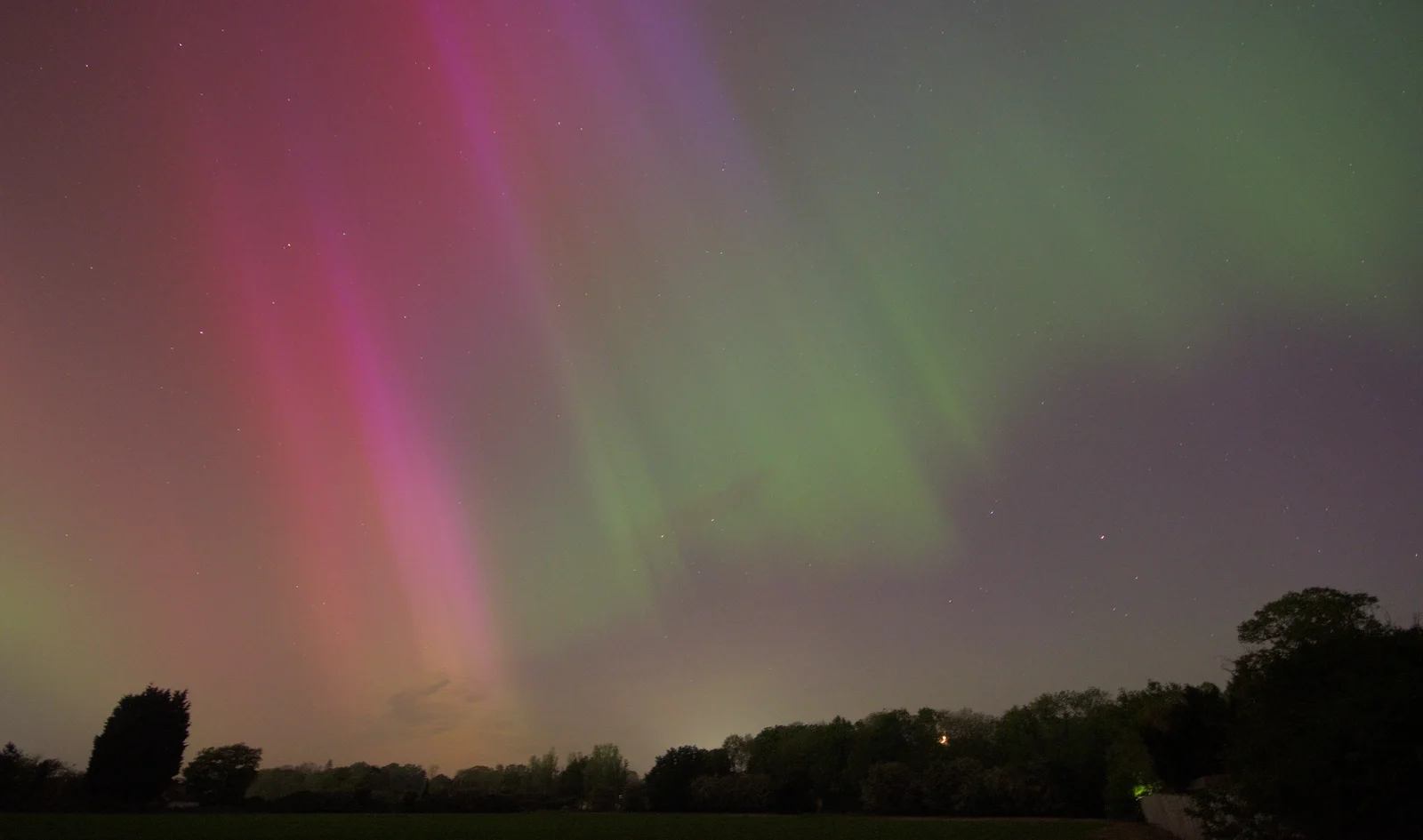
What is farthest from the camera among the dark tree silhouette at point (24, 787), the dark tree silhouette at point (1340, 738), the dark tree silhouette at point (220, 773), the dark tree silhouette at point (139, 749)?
the dark tree silhouette at point (220, 773)

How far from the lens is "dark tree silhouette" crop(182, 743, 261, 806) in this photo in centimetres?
7450

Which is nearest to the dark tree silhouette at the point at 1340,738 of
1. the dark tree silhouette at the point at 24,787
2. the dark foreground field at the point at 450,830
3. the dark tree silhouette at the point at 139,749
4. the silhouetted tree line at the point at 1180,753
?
the silhouetted tree line at the point at 1180,753

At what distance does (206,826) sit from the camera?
141ft

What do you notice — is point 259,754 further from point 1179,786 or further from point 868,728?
point 1179,786

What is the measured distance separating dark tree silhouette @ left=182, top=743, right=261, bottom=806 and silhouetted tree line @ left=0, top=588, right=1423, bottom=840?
19cm

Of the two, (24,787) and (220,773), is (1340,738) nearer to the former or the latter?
(24,787)

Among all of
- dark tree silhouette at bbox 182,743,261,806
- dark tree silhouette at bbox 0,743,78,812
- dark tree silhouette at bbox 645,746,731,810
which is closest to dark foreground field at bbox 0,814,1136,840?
dark tree silhouette at bbox 0,743,78,812

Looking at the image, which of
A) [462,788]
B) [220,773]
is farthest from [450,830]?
[462,788]

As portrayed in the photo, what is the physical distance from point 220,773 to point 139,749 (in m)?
11.2

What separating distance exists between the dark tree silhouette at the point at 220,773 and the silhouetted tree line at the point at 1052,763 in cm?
19

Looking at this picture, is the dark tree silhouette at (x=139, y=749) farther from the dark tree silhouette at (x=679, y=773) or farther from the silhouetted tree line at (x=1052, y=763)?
the dark tree silhouette at (x=679, y=773)

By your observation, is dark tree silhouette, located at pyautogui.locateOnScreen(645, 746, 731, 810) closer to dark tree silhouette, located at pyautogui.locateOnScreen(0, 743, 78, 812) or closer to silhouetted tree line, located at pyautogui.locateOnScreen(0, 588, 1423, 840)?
silhouetted tree line, located at pyautogui.locateOnScreen(0, 588, 1423, 840)

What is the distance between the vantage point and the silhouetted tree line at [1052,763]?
19125 mm

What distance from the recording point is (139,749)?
67.1m
